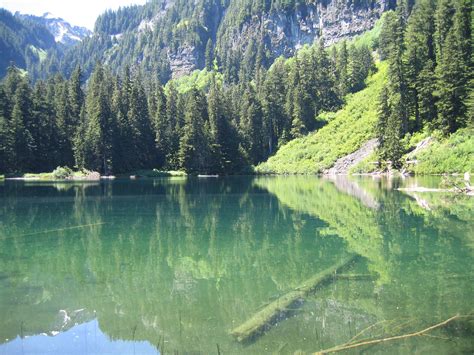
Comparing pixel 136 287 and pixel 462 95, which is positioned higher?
pixel 462 95

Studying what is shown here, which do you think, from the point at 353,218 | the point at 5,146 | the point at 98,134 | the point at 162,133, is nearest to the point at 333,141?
the point at 162,133

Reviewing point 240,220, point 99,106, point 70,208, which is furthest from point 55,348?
point 99,106

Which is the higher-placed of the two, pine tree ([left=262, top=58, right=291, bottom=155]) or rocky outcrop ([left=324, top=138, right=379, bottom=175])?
pine tree ([left=262, top=58, right=291, bottom=155])

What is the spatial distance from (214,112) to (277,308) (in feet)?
292

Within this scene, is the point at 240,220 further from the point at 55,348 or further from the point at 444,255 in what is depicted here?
the point at 55,348

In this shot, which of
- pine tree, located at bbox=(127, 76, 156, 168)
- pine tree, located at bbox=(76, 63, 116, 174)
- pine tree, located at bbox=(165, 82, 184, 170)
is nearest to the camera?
pine tree, located at bbox=(76, 63, 116, 174)

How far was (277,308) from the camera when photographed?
1030 cm

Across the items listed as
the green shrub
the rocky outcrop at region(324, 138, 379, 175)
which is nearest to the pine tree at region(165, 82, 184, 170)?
the green shrub

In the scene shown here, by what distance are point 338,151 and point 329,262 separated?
70686 mm

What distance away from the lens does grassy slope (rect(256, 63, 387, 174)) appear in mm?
83500

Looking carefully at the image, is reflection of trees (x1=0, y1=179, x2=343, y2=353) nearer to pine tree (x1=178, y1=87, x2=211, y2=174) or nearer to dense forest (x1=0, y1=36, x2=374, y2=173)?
pine tree (x1=178, y1=87, x2=211, y2=174)

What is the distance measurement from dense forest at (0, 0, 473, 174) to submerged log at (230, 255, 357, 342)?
55852mm

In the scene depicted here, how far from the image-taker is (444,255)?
50.6 ft

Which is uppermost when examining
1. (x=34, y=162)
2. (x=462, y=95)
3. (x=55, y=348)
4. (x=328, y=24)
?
(x=328, y=24)
